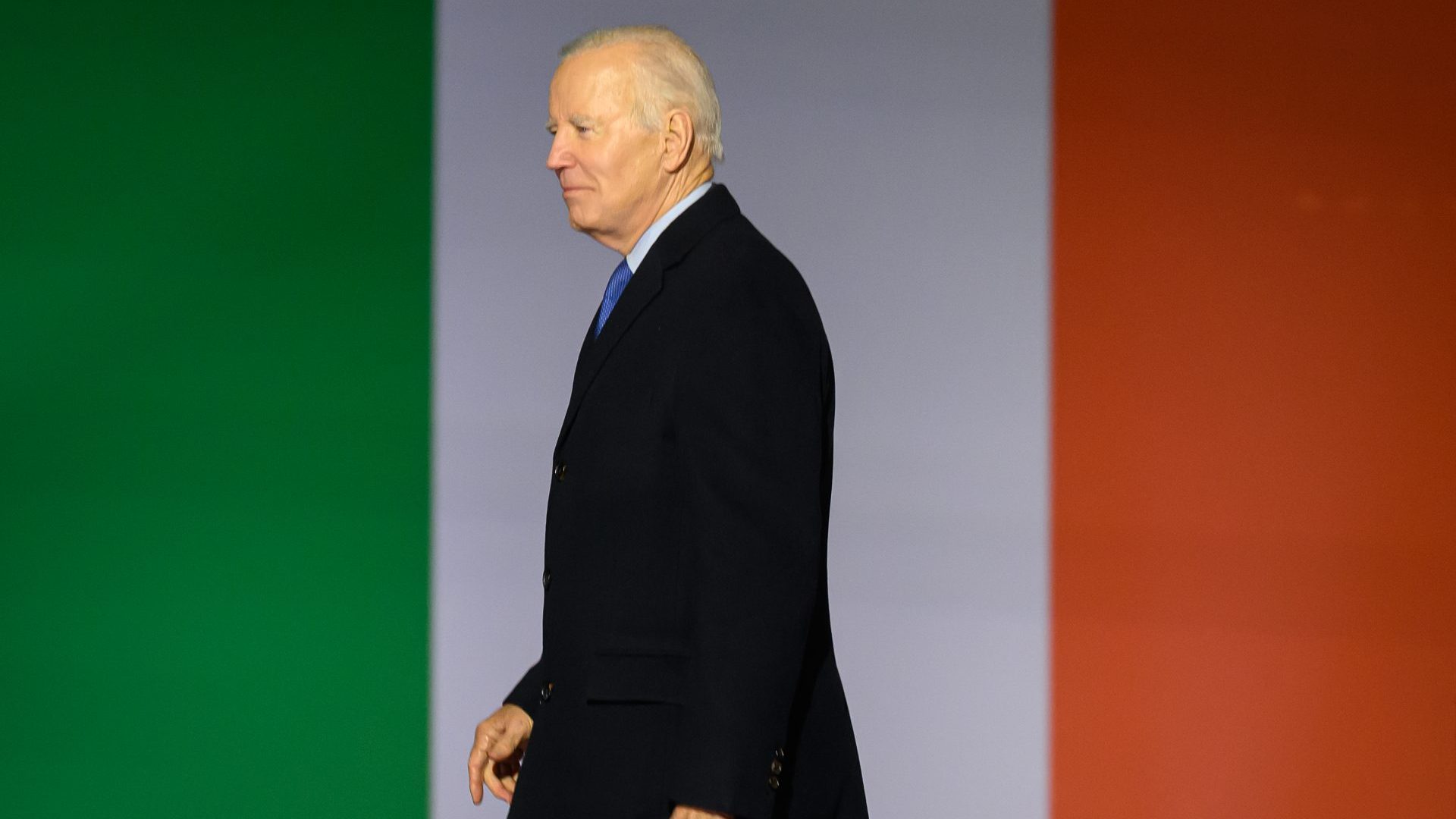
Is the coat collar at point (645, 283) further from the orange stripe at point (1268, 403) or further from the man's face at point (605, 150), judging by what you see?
the orange stripe at point (1268, 403)

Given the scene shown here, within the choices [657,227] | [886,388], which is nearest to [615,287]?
[657,227]

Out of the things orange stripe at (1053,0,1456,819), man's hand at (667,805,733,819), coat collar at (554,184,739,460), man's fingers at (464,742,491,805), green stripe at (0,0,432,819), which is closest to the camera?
man's hand at (667,805,733,819)

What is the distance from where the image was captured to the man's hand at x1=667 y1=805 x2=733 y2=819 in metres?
1.38

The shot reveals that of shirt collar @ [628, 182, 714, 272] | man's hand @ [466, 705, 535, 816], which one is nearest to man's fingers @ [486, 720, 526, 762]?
man's hand @ [466, 705, 535, 816]

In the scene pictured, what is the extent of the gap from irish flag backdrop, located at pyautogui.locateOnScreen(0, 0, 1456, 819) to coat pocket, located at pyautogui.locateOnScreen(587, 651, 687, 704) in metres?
1.26

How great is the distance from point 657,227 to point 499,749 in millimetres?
569

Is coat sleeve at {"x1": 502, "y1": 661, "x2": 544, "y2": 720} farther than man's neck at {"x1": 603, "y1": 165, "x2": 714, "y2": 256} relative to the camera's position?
Yes

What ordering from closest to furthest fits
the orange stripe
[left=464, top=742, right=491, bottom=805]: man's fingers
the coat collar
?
the coat collar < [left=464, top=742, right=491, bottom=805]: man's fingers < the orange stripe

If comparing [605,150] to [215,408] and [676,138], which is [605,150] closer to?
[676,138]

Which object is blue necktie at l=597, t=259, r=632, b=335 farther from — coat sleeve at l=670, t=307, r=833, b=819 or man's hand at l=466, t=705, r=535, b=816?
man's hand at l=466, t=705, r=535, b=816

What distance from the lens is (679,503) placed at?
147 cm

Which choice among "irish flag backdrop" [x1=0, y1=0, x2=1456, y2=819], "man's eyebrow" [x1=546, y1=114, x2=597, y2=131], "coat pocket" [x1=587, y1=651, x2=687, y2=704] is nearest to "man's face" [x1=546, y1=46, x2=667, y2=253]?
"man's eyebrow" [x1=546, y1=114, x2=597, y2=131]

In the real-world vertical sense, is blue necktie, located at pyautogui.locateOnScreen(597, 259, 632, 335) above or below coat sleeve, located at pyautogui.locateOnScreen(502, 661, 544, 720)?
above

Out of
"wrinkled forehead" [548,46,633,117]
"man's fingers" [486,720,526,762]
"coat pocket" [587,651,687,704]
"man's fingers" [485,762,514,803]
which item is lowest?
"man's fingers" [485,762,514,803]
